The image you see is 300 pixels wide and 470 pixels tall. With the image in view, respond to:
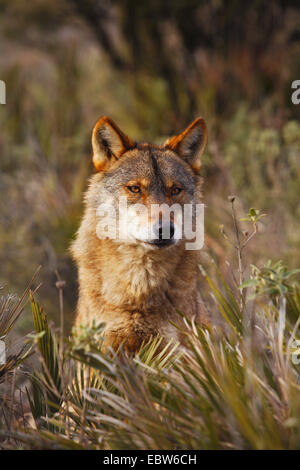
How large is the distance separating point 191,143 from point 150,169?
585mm

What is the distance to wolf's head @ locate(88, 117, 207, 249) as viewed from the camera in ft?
11.8

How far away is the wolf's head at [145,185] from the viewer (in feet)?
11.8

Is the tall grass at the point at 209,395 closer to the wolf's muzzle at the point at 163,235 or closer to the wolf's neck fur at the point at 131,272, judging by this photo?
the wolf's muzzle at the point at 163,235

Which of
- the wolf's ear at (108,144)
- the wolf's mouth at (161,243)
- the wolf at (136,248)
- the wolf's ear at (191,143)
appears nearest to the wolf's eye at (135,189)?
the wolf at (136,248)

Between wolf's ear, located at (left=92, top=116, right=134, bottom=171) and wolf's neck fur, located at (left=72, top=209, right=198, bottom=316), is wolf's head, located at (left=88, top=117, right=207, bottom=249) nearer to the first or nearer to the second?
wolf's ear, located at (left=92, top=116, right=134, bottom=171)

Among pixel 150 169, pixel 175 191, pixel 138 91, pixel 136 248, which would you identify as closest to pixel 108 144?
pixel 150 169

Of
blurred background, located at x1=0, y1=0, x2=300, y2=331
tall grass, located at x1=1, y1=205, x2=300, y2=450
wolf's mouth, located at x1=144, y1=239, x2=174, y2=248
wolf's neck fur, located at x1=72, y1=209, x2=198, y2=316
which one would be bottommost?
tall grass, located at x1=1, y1=205, x2=300, y2=450

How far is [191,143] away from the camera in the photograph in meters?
4.29

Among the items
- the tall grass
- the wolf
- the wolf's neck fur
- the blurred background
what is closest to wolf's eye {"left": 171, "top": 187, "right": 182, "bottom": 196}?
the wolf

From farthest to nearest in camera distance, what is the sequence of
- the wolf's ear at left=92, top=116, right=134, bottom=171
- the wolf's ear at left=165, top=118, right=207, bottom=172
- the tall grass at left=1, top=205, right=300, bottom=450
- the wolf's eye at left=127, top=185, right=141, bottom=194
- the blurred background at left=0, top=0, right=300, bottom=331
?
the blurred background at left=0, top=0, right=300, bottom=331 → the wolf's ear at left=165, top=118, right=207, bottom=172 → the wolf's ear at left=92, top=116, right=134, bottom=171 → the wolf's eye at left=127, top=185, right=141, bottom=194 → the tall grass at left=1, top=205, right=300, bottom=450

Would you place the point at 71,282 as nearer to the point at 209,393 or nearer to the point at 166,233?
the point at 166,233

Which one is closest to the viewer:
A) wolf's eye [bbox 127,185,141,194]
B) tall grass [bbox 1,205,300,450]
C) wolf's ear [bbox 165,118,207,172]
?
tall grass [bbox 1,205,300,450]
